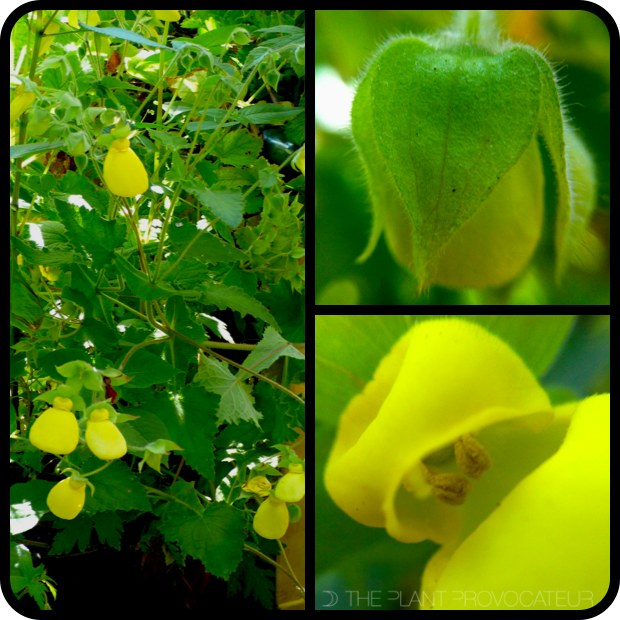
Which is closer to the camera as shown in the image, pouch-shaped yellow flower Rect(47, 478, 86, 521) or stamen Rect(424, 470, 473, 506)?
pouch-shaped yellow flower Rect(47, 478, 86, 521)

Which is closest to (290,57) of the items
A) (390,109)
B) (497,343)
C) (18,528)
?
(390,109)

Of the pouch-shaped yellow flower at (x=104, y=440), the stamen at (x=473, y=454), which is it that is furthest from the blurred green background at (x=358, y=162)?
the pouch-shaped yellow flower at (x=104, y=440)

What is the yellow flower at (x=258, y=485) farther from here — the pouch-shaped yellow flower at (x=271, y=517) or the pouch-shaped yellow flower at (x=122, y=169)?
the pouch-shaped yellow flower at (x=122, y=169)

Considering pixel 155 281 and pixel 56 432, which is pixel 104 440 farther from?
pixel 155 281

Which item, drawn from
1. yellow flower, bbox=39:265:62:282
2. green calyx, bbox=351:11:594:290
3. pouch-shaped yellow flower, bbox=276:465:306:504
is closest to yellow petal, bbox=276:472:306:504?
pouch-shaped yellow flower, bbox=276:465:306:504

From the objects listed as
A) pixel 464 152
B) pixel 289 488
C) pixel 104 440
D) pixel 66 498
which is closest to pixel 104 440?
pixel 104 440

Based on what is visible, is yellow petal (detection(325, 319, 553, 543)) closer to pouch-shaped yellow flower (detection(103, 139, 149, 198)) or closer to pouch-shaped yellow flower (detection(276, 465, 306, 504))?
pouch-shaped yellow flower (detection(276, 465, 306, 504))
